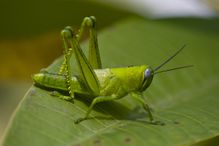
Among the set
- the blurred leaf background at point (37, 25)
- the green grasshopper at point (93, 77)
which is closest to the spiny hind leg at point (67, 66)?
the green grasshopper at point (93, 77)

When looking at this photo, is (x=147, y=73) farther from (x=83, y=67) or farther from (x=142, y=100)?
(x=83, y=67)

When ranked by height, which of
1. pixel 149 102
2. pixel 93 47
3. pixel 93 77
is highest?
pixel 93 47

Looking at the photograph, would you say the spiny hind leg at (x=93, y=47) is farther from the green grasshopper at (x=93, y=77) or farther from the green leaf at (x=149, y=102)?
the green leaf at (x=149, y=102)

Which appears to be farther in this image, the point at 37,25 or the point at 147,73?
the point at 37,25

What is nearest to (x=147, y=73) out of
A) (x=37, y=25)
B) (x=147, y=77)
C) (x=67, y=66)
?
(x=147, y=77)

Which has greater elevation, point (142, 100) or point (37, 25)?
point (37, 25)

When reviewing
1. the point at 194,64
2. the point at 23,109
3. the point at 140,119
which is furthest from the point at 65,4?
the point at 23,109

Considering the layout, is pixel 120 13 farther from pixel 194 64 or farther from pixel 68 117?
pixel 68 117
